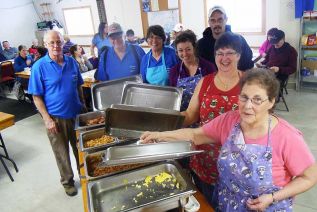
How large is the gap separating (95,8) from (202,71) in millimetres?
6656

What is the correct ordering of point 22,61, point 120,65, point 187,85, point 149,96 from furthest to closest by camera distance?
point 22,61 → point 120,65 → point 149,96 → point 187,85

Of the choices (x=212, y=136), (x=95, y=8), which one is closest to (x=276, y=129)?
Result: (x=212, y=136)

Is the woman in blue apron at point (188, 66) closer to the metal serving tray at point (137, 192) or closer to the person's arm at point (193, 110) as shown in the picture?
the person's arm at point (193, 110)

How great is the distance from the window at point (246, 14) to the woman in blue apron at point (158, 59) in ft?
11.2

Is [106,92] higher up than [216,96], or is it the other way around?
[216,96]

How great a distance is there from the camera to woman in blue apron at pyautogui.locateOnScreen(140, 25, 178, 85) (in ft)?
7.45

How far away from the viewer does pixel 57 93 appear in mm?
2398

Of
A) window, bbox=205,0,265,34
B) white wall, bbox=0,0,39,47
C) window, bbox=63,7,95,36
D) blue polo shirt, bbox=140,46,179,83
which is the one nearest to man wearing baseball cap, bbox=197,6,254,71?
blue polo shirt, bbox=140,46,179,83

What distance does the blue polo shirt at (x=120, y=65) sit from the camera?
2629 millimetres

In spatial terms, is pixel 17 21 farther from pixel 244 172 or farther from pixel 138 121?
pixel 244 172

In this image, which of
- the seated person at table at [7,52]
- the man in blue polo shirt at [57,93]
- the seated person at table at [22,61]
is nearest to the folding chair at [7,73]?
the seated person at table at [22,61]

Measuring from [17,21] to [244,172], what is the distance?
948 centimetres

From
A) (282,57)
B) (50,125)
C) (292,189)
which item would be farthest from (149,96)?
(282,57)

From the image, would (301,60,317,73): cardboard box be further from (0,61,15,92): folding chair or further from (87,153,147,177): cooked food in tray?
(0,61,15,92): folding chair
